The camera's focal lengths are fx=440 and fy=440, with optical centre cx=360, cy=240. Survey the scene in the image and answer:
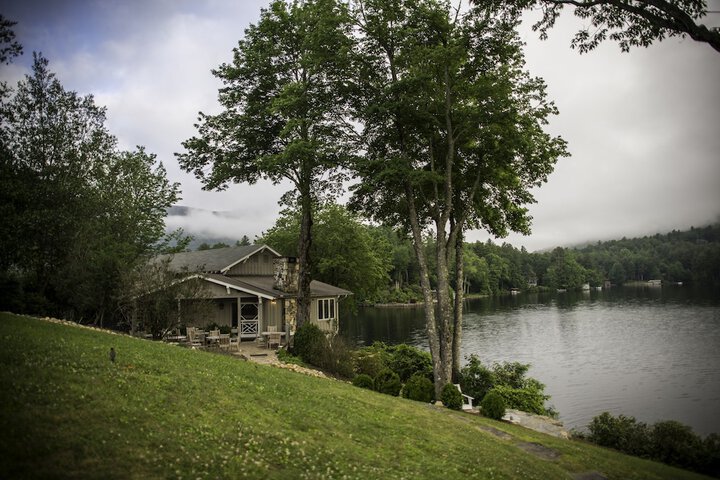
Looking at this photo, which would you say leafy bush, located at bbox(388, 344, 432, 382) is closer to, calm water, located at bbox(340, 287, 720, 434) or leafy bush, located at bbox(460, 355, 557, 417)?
leafy bush, located at bbox(460, 355, 557, 417)

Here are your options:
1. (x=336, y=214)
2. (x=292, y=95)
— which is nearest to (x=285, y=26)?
(x=292, y=95)

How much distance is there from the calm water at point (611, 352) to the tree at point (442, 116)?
981 centimetres

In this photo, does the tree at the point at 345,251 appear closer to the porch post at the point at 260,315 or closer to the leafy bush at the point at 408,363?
the porch post at the point at 260,315

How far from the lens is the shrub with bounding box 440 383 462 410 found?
52.7 ft

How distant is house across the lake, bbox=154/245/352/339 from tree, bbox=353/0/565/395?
1211cm

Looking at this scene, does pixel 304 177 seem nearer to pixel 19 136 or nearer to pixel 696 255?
pixel 19 136

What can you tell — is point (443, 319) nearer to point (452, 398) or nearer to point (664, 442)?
point (452, 398)

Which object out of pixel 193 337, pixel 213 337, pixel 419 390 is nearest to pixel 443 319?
pixel 419 390

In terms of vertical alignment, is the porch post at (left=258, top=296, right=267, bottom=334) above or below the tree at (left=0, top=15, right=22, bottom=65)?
below

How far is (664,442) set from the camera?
13.6 m

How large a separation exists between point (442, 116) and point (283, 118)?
29.6 feet

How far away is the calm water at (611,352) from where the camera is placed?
22.0 metres

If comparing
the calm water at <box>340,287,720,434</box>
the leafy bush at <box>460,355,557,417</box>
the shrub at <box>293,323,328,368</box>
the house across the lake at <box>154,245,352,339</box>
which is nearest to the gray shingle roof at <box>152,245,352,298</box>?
the house across the lake at <box>154,245,352,339</box>

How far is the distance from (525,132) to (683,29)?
32.0ft
